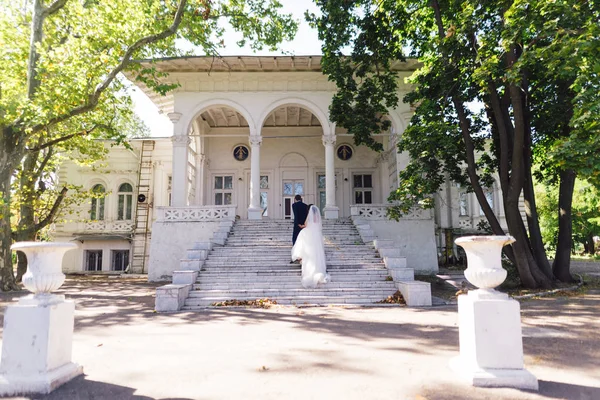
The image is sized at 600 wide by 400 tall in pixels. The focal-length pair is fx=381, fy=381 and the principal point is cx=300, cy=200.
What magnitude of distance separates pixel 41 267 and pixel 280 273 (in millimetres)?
7083

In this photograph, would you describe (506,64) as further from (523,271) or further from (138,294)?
(138,294)

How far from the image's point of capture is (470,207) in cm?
2267

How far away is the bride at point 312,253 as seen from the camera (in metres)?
9.19

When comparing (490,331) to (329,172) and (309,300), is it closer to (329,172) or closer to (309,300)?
(309,300)

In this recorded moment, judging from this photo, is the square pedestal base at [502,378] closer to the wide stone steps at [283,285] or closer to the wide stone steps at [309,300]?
the wide stone steps at [309,300]

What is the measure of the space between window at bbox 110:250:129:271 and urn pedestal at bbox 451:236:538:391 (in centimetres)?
2242

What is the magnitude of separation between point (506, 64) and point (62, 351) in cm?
1115

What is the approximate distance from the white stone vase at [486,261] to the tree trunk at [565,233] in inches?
377

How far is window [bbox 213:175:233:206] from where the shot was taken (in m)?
21.3

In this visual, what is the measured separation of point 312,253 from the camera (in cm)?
924

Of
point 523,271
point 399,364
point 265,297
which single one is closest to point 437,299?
point 523,271

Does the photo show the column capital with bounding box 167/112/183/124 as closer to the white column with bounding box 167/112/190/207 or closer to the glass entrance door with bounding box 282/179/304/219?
the white column with bounding box 167/112/190/207

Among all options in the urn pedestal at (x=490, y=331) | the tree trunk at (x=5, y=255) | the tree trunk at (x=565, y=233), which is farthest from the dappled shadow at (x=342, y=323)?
the tree trunk at (x=5, y=255)

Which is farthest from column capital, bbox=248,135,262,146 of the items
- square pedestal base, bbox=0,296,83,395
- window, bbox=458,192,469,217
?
square pedestal base, bbox=0,296,83,395
